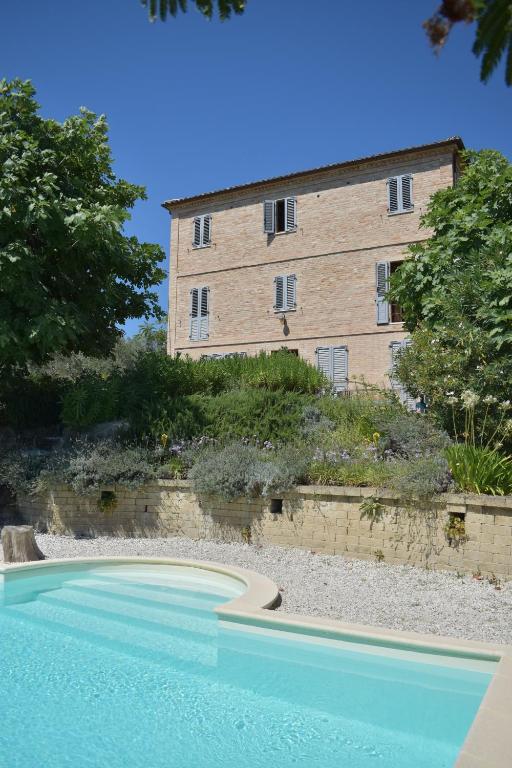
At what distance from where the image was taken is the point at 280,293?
21062 millimetres

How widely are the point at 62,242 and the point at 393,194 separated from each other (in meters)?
11.9

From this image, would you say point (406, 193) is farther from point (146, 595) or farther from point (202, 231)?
point (146, 595)

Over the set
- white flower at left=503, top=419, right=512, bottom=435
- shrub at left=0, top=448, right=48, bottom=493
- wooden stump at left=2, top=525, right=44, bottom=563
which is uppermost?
white flower at left=503, top=419, right=512, bottom=435

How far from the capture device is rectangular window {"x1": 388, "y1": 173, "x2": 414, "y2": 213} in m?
19.1

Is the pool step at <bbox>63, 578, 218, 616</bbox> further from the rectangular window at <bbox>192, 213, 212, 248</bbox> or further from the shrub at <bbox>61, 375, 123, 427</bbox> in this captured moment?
the rectangular window at <bbox>192, 213, 212, 248</bbox>

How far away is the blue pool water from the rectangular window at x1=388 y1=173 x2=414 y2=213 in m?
16.1

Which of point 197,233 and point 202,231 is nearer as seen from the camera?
point 202,231

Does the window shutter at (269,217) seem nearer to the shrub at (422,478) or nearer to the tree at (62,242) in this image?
the tree at (62,242)

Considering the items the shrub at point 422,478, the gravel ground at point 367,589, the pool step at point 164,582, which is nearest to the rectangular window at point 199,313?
the gravel ground at point 367,589

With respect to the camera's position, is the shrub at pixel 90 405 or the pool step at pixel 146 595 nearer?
the pool step at pixel 146 595

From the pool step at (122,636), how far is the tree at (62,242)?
5185 mm

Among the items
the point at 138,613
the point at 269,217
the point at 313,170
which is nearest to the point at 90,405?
the point at 138,613

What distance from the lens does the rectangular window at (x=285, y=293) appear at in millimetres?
20812

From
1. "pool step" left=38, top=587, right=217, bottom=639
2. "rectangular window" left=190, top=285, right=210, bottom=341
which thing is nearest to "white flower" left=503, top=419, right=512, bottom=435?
"pool step" left=38, top=587, right=217, bottom=639
